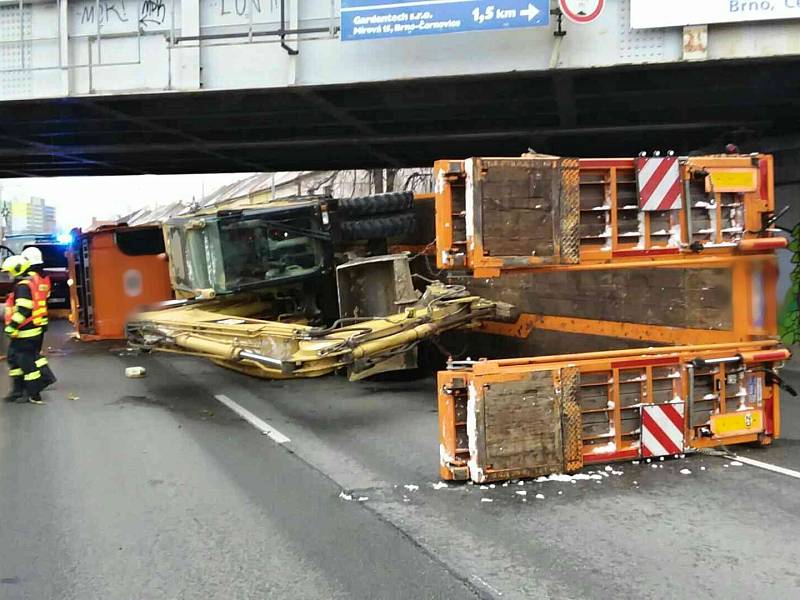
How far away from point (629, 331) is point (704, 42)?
375 cm

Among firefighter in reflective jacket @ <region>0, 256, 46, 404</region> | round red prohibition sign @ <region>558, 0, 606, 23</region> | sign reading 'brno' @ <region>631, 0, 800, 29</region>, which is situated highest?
round red prohibition sign @ <region>558, 0, 606, 23</region>

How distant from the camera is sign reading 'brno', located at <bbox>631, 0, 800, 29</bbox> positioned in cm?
859

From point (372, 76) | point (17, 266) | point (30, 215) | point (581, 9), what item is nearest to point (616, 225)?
point (581, 9)

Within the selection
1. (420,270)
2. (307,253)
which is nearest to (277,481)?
(307,253)

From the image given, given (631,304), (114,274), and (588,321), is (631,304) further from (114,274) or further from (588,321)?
(114,274)

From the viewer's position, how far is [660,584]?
3904 millimetres

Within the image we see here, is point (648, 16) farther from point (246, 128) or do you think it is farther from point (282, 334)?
point (246, 128)

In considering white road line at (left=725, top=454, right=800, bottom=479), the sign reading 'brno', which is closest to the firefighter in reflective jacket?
white road line at (left=725, top=454, right=800, bottom=479)

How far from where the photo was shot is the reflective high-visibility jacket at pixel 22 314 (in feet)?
30.7

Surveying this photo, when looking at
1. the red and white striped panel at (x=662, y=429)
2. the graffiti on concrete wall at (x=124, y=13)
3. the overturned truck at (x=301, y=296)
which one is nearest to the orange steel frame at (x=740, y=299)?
the red and white striped panel at (x=662, y=429)

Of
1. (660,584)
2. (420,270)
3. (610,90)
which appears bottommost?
(660,584)

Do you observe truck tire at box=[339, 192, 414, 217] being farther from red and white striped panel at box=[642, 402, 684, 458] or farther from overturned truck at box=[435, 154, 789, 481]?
red and white striped panel at box=[642, 402, 684, 458]

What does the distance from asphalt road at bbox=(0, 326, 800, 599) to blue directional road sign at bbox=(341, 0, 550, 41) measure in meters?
5.03

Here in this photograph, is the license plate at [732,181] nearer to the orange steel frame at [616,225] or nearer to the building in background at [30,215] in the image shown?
the orange steel frame at [616,225]
